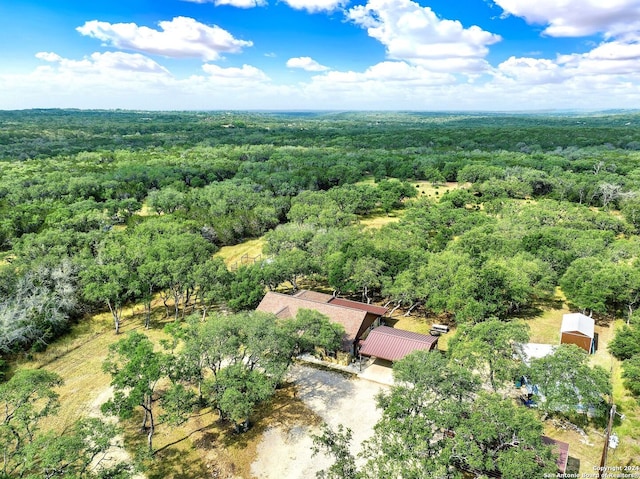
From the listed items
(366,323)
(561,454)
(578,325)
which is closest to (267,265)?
(366,323)

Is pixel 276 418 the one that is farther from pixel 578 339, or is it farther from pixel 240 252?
pixel 240 252

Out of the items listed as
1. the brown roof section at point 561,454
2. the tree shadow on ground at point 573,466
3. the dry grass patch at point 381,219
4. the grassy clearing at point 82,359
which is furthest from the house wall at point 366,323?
the dry grass patch at point 381,219

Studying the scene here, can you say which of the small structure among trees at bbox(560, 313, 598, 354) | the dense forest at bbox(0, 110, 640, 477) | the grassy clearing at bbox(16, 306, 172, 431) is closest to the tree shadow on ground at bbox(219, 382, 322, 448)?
the dense forest at bbox(0, 110, 640, 477)

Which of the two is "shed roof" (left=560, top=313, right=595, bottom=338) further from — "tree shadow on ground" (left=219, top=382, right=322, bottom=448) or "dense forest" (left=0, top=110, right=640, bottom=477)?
"tree shadow on ground" (left=219, top=382, right=322, bottom=448)

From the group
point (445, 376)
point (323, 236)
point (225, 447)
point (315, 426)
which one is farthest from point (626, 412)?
point (323, 236)

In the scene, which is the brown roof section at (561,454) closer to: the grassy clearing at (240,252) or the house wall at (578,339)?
the house wall at (578,339)

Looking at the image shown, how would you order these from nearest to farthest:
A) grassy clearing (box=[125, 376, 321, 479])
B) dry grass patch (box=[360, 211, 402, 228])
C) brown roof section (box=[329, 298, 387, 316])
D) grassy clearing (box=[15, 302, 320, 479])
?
grassy clearing (box=[125, 376, 321, 479])
grassy clearing (box=[15, 302, 320, 479])
brown roof section (box=[329, 298, 387, 316])
dry grass patch (box=[360, 211, 402, 228])

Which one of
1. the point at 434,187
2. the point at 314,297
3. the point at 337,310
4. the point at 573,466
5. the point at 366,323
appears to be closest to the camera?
the point at 573,466
